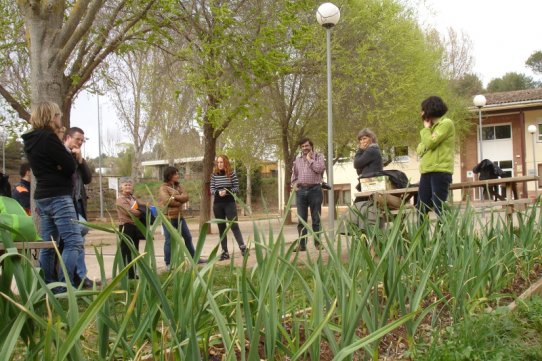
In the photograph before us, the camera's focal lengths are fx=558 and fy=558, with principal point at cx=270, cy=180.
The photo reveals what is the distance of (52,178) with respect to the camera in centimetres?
471

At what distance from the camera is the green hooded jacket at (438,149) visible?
19.0ft

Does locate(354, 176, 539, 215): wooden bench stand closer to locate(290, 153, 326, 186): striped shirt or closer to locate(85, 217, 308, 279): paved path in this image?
locate(85, 217, 308, 279): paved path

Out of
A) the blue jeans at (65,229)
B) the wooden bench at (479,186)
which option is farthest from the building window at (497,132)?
the blue jeans at (65,229)

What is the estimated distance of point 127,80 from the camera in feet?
90.1

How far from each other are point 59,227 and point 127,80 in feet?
78.5

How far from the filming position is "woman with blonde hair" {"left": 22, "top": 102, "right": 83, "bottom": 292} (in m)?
4.57

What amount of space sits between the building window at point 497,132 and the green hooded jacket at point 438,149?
32.3m

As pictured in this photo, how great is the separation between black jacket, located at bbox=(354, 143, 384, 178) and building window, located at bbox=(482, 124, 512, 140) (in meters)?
31.8

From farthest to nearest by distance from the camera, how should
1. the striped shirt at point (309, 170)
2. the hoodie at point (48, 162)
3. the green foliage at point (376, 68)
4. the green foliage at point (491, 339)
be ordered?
the green foliage at point (376, 68)
the striped shirt at point (309, 170)
the hoodie at point (48, 162)
the green foliage at point (491, 339)

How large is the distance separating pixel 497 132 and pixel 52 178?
116 feet

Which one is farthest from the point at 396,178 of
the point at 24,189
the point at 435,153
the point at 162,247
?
the point at 162,247

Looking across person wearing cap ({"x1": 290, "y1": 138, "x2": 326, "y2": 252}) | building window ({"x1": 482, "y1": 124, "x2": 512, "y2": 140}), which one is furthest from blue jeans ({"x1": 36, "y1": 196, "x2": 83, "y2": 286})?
building window ({"x1": 482, "y1": 124, "x2": 512, "y2": 140})

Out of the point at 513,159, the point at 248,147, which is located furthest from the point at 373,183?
the point at 513,159

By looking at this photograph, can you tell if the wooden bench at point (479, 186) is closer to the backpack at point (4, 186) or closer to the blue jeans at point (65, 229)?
the blue jeans at point (65, 229)
